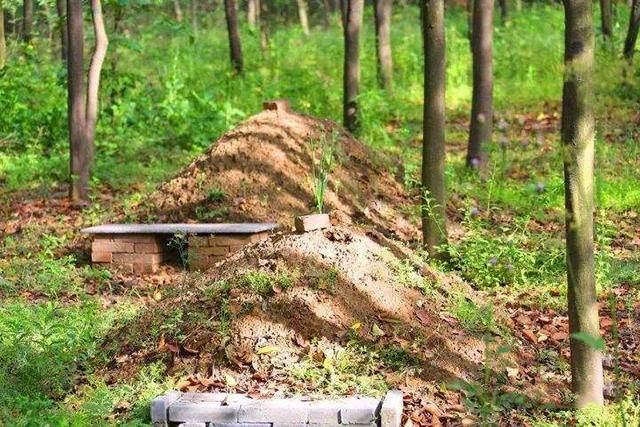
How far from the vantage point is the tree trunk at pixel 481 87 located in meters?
12.6

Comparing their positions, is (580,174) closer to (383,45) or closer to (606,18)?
(383,45)

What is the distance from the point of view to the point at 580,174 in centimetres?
547

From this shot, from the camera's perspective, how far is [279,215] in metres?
9.95

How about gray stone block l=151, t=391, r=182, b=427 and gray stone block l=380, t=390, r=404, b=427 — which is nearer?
gray stone block l=380, t=390, r=404, b=427

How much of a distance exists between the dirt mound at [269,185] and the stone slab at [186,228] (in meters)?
0.42

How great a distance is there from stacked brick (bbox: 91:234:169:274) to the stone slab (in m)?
0.07

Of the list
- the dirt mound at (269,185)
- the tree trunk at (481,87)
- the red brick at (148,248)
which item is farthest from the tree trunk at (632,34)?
the red brick at (148,248)

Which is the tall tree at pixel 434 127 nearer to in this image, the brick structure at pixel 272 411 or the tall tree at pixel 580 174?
the tall tree at pixel 580 174

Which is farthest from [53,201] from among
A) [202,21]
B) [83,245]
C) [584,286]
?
[202,21]

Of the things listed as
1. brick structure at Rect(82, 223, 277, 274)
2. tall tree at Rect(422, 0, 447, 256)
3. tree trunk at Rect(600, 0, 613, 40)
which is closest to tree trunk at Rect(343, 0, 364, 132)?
tree trunk at Rect(600, 0, 613, 40)

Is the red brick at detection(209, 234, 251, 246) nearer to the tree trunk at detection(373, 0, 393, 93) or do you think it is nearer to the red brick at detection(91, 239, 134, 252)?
the red brick at detection(91, 239, 134, 252)

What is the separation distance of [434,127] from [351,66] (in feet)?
22.4

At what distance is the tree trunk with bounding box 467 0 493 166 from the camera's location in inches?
497

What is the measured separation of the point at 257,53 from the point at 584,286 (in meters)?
17.4
